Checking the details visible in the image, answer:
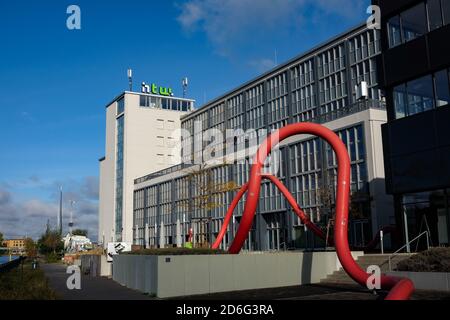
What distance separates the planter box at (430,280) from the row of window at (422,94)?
830 cm

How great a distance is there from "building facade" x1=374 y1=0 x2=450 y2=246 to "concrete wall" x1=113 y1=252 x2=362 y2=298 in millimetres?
3809

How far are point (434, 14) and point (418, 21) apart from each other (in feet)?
3.58

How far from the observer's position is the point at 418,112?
24.4m

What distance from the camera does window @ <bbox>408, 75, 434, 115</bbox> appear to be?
23.8 m

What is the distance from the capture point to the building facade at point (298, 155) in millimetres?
39531

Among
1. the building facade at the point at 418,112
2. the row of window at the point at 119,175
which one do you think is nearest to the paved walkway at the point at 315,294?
the building facade at the point at 418,112

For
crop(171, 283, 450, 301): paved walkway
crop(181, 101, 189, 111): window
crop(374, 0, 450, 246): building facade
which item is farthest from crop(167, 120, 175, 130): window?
crop(171, 283, 450, 301): paved walkway

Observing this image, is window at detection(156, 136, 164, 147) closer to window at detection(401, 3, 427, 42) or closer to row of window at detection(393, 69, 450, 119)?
row of window at detection(393, 69, 450, 119)

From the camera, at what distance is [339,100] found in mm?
53781

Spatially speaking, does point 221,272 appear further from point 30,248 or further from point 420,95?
point 30,248
